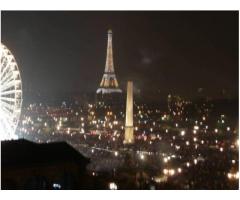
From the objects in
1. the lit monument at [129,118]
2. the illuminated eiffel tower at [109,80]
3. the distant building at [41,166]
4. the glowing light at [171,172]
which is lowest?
the glowing light at [171,172]

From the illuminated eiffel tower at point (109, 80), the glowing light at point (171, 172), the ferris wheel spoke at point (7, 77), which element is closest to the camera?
the glowing light at point (171, 172)

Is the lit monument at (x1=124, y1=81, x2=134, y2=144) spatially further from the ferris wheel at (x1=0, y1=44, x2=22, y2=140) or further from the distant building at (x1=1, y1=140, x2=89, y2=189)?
the distant building at (x1=1, y1=140, x2=89, y2=189)

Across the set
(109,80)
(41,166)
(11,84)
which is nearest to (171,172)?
(41,166)

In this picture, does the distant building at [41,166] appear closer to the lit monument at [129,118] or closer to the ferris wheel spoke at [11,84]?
the ferris wheel spoke at [11,84]

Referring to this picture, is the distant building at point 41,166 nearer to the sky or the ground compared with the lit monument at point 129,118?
nearer to the ground

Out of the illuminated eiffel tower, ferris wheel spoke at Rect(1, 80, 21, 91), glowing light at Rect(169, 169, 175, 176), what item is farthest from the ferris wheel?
the illuminated eiffel tower

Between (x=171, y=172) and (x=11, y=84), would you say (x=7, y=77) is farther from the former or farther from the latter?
(x=171, y=172)

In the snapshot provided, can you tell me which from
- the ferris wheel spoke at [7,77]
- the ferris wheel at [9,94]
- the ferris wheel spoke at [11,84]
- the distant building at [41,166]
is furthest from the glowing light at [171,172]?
the ferris wheel spoke at [7,77]

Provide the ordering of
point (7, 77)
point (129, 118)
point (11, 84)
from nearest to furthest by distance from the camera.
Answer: point (7, 77), point (11, 84), point (129, 118)
